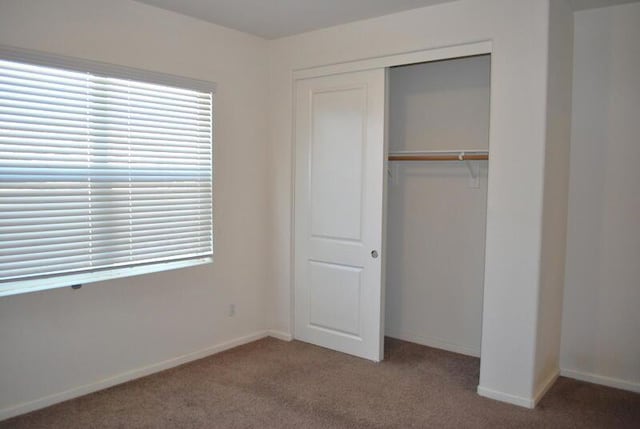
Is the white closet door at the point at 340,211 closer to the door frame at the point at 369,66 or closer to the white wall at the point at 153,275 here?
the door frame at the point at 369,66

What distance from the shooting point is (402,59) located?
3682 millimetres

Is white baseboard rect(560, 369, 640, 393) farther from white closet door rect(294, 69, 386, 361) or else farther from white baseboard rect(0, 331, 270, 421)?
white baseboard rect(0, 331, 270, 421)

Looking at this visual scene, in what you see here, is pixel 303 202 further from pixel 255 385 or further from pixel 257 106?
pixel 255 385

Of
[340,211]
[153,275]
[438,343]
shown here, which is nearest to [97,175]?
[153,275]

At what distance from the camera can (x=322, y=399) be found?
3.33m

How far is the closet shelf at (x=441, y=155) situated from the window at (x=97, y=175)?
1602 mm

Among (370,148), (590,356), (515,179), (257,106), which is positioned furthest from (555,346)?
(257,106)

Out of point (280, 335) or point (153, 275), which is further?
point (280, 335)

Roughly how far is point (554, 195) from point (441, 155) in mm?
1026

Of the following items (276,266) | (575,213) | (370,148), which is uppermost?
(370,148)

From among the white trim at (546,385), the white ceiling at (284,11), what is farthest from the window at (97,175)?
the white trim at (546,385)

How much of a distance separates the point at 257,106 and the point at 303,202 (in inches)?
36.8

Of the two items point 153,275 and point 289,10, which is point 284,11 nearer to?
point 289,10

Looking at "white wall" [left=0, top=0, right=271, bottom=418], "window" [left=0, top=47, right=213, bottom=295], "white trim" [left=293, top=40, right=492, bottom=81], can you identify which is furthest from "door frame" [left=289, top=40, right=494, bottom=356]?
"window" [left=0, top=47, right=213, bottom=295]
